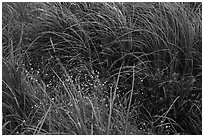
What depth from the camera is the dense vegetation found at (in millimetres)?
2523

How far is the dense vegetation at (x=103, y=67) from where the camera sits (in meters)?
2.52

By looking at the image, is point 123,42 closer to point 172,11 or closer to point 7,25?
point 172,11

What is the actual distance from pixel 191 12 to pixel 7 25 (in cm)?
130

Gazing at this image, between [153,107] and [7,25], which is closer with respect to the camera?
[153,107]

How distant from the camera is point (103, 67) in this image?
3098 mm

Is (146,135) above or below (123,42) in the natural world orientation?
below

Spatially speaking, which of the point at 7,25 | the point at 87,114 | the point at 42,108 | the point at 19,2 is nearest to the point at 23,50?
the point at 7,25

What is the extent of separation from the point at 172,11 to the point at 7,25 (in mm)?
1167


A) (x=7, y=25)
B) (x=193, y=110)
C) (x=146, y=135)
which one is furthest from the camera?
(x=7, y=25)

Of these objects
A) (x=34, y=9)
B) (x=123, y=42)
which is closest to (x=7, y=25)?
(x=34, y=9)

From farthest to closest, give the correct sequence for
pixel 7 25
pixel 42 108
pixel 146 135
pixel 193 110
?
pixel 7 25, pixel 193 110, pixel 42 108, pixel 146 135

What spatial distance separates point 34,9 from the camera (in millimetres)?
3471

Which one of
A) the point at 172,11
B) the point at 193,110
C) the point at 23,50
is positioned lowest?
the point at 193,110

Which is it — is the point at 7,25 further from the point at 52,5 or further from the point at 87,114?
the point at 87,114
